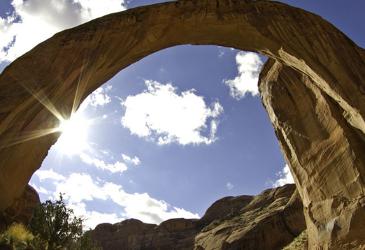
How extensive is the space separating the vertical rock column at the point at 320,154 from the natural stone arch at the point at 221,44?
0.05 meters

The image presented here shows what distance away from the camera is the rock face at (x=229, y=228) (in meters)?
34.6

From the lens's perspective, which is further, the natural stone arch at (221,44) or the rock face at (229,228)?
the rock face at (229,228)

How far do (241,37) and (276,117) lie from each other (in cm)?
812

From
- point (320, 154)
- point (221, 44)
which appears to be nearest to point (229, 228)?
point (320, 154)

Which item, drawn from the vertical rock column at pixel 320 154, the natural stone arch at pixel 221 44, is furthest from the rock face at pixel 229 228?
the natural stone arch at pixel 221 44

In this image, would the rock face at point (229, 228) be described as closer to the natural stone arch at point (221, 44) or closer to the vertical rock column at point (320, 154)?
the vertical rock column at point (320, 154)

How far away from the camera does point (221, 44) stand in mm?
17984

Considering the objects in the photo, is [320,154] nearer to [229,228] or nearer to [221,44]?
[221,44]

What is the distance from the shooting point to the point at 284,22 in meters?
16.3

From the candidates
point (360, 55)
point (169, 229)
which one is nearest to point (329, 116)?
point (360, 55)

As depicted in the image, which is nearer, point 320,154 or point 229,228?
point 320,154

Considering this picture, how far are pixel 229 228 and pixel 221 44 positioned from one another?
91.7ft

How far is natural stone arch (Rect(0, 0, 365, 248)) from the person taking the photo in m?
12.9

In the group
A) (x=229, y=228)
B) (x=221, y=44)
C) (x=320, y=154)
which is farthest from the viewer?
(x=229, y=228)
